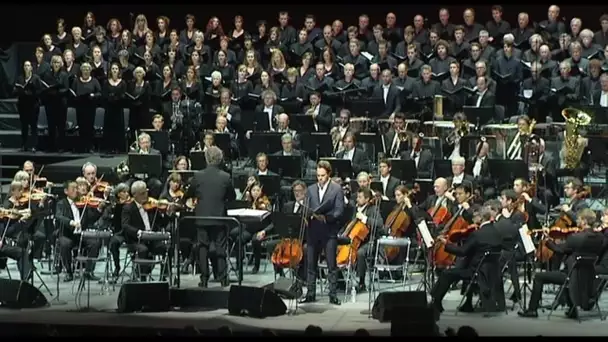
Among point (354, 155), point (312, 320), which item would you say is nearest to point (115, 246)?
point (312, 320)

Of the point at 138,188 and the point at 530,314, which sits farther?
the point at 138,188

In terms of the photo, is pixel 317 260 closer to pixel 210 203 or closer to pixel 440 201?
pixel 210 203

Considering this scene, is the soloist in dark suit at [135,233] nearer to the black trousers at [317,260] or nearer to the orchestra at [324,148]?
the orchestra at [324,148]

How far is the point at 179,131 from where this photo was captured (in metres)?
16.2

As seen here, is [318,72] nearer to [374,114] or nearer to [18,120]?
[374,114]

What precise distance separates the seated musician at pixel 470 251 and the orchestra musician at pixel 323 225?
1064mm

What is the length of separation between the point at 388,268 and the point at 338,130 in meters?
3.18

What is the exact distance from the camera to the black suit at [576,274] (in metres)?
11.7

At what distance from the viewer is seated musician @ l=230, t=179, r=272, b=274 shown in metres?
13.4

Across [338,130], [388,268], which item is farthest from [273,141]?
[388,268]

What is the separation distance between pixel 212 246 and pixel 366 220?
158cm

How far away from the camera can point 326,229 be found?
40.8 feet

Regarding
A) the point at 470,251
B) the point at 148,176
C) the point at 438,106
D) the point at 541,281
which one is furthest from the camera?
the point at 438,106

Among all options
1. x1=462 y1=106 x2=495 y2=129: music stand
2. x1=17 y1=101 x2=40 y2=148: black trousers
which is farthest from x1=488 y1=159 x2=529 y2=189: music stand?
x1=17 y1=101 x2=40 y2=148: black trousers
